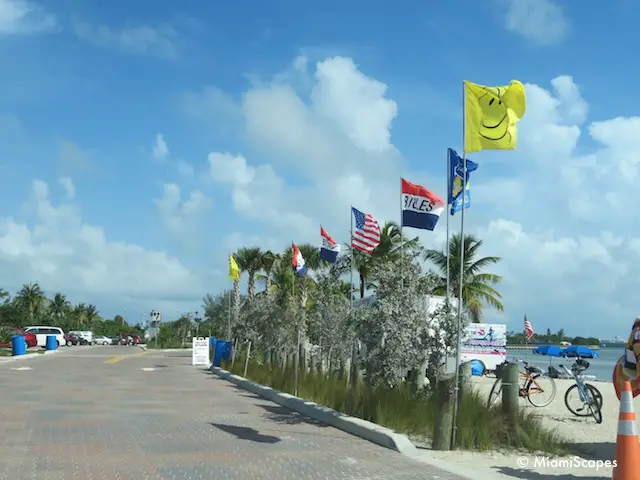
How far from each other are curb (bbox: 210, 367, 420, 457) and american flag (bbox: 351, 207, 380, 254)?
4197 mm

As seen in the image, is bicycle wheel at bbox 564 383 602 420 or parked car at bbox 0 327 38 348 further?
parked car at bbox 0 327 38 348

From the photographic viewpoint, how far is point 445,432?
11023 mm

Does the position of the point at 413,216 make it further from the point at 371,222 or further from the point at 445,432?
the point at 445,432

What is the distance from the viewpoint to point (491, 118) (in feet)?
39.1

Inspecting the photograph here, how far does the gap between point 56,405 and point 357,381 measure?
6.64m

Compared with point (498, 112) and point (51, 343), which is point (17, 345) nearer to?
point (51, 343)

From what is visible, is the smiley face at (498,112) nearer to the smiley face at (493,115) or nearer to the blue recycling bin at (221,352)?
the smiley face at (493,115)

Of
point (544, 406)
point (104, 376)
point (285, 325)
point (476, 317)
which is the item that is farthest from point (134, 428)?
point (476, 317)

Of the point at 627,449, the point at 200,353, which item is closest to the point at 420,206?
the point at 627,449

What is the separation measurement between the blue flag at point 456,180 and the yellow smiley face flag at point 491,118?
2.46 feet

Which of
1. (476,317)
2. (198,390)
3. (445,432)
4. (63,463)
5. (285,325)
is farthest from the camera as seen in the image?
(476,317)

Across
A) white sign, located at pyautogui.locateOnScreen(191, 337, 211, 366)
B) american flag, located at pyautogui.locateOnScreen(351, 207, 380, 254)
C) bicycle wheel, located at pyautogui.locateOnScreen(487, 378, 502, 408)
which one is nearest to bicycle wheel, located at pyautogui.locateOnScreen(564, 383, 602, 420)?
bicycle wheel, located at pyautogui.locateOnScreen(487, 378, 502, 408)

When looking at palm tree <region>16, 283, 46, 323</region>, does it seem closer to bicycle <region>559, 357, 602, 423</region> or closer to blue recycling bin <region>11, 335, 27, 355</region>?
blue recycling bin <region>11, 335, 27, 355</region>

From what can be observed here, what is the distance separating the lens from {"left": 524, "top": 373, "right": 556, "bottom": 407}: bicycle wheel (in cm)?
1861
